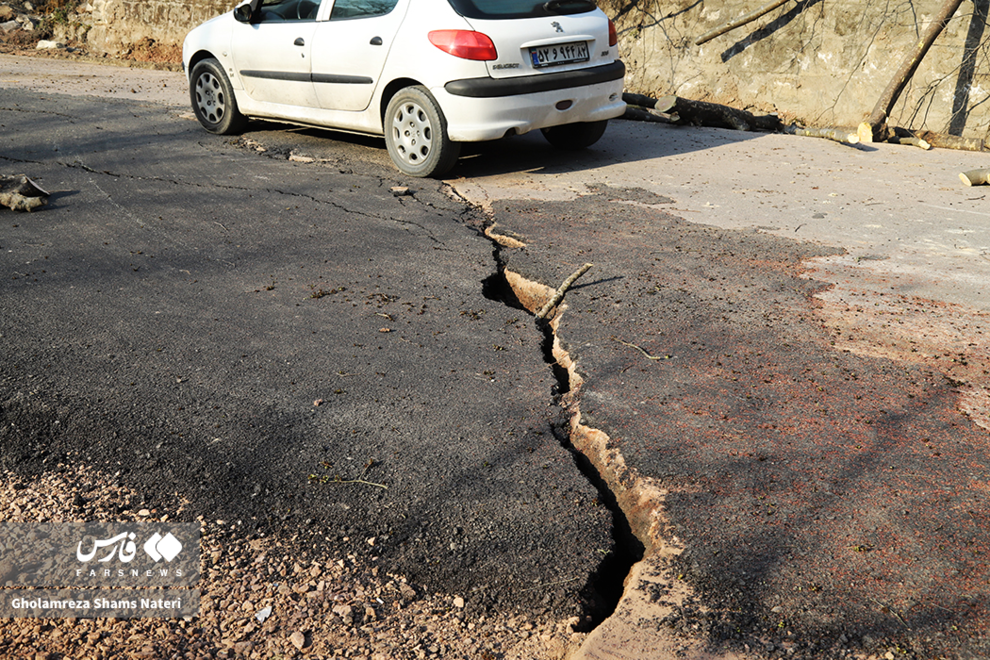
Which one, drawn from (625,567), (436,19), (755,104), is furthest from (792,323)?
(755,104)

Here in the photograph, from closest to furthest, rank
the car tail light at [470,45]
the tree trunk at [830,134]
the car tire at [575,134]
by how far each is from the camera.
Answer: the car tail light at [470,45], the car tire at [575,134], the tree trunk at [830,134]

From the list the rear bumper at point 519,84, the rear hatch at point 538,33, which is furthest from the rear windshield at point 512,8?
the rear bumper at point 519,84

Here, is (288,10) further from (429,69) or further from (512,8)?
(512,8)

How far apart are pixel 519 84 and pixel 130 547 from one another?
199 inches

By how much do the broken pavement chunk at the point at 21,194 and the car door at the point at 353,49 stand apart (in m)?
2.63

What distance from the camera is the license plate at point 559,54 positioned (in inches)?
263

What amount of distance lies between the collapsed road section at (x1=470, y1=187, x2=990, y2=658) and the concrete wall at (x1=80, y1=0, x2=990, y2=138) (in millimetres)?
6633

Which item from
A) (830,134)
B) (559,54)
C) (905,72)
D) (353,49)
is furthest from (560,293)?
(905,72)

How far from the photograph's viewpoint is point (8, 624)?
2186mm

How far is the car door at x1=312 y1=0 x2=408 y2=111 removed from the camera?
694 centimetres

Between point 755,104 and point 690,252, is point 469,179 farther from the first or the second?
point 755,104

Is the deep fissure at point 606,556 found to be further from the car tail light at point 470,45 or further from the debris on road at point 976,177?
the debris on road at point 976,177

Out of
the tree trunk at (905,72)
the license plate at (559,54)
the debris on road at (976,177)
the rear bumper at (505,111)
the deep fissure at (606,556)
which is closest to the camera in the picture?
the deep fissure at (606,556)

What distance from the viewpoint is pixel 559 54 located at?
6816 millimetres
